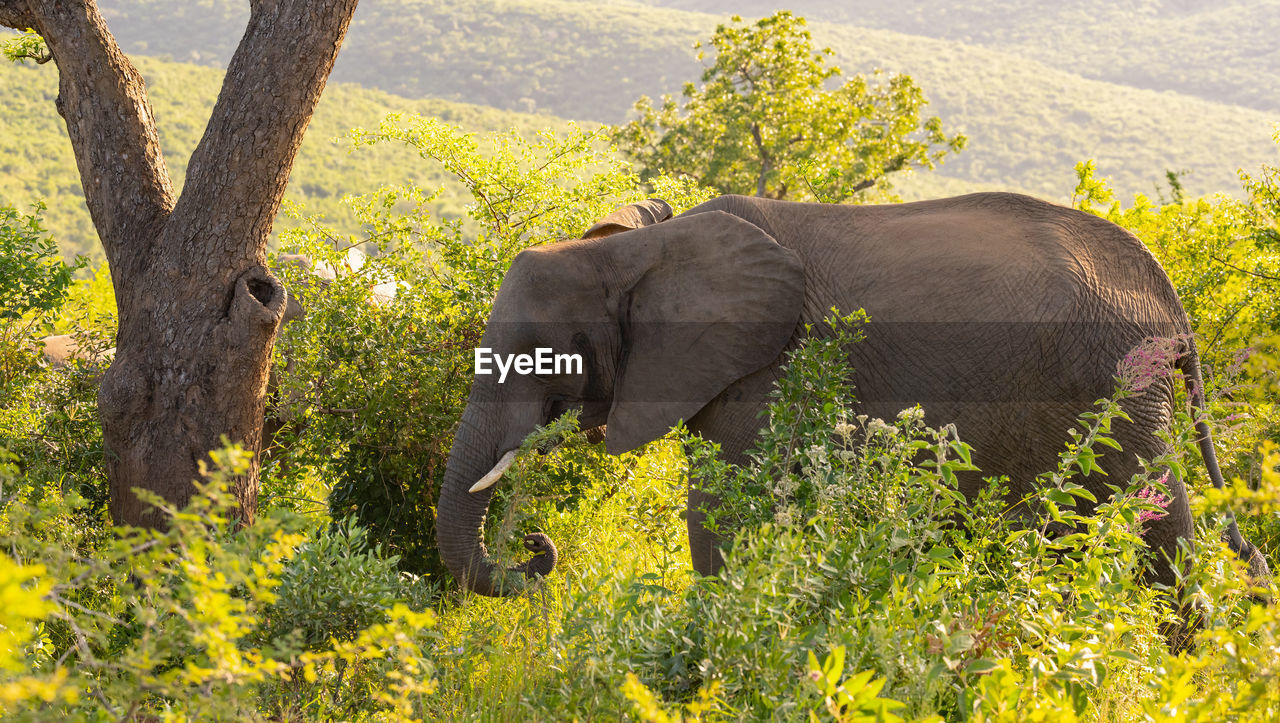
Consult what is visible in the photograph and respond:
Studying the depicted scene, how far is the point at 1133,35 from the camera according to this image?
134 m

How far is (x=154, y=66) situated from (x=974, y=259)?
244 ft

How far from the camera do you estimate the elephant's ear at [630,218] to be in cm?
618

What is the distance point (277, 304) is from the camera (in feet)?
19.7

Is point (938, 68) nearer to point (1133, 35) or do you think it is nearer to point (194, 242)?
point (1133, 35)

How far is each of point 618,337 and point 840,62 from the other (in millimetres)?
114508

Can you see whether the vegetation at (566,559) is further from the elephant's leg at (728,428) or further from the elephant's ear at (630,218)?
the elephant's ear at (630,218)

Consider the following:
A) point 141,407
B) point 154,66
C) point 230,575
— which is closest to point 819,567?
point 230,575

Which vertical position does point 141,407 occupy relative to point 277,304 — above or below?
below

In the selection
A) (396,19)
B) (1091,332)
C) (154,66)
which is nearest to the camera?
(1091,332)

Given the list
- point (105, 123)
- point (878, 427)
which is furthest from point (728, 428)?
point (105, 123)

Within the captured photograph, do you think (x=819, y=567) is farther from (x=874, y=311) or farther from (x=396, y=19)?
(x=396, y=19)

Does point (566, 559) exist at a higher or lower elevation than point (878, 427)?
lower

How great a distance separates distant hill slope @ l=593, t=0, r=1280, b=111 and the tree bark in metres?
112

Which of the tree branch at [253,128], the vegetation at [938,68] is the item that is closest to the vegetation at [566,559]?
the tree branch at [253,128]
